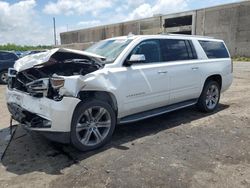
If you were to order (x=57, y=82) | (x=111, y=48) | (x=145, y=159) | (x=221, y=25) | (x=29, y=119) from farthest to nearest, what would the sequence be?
(x=221, y=25)
(x=111, y=48)
(x=29, y=119)
(x=145, y=159)
(x=57, y=82)

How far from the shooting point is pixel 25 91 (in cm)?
471

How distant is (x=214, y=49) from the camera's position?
7133mm

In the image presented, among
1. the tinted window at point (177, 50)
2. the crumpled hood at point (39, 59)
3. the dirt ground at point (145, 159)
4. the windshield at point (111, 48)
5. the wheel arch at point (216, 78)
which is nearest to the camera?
the dirt ground at point (145, 159)

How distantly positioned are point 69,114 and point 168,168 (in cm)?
156

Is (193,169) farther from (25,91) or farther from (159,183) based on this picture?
(25,91)

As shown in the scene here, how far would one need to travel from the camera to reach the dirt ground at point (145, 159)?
3650 millimetres

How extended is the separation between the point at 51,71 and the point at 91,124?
1.08 meters

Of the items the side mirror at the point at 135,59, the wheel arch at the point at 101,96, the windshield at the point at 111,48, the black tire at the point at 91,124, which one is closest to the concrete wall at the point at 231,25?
the windshield at the point at 111,48

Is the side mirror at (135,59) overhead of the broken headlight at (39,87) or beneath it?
overhead

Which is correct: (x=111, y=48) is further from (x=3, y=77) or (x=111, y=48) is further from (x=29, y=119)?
(x=3, y=77)

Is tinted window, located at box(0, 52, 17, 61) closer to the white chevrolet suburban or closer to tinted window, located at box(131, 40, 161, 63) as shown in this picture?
the white chevrolet suburban

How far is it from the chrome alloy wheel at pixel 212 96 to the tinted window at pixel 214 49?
753 millimetres

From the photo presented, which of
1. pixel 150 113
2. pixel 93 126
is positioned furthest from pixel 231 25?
pixel 93 126

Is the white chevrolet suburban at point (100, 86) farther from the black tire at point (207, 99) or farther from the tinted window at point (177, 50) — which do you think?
the black tire at point (207, 99)
